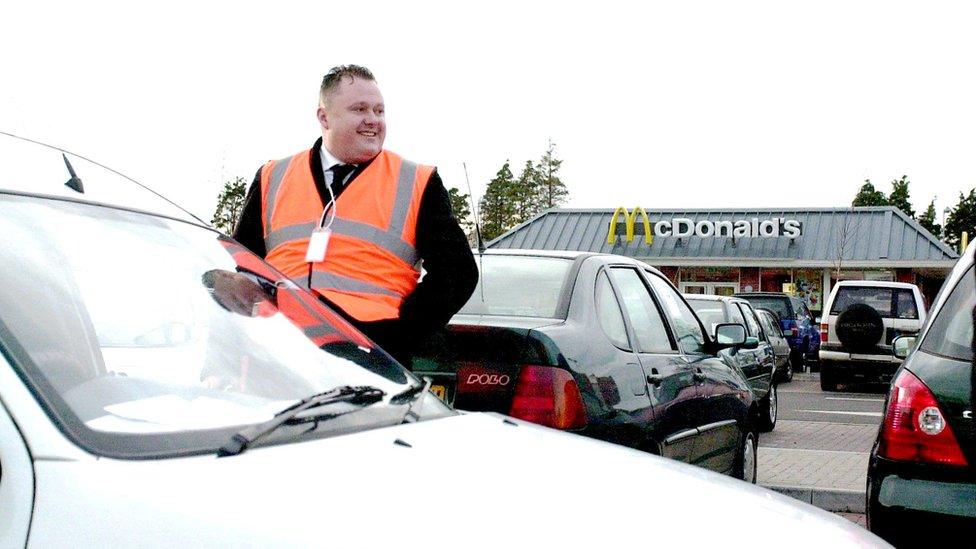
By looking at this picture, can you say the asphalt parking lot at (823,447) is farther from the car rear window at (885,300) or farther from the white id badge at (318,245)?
the white id badge at (318,245)

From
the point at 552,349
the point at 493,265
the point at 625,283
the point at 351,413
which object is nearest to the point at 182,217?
the point at 351,413

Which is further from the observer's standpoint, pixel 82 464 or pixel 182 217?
pixel 182 217

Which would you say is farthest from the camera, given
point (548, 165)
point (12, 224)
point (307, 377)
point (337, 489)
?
point (548, 165)

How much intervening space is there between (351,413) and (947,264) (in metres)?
45.5

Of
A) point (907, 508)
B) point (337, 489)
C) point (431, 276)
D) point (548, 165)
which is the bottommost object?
point (907, 508)

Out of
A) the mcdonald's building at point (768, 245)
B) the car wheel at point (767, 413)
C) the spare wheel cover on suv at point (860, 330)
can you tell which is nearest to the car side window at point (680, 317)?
the spare wheel cover on suv at point (860, 330)

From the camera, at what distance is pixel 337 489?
193 cm

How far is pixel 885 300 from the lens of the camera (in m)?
21.6

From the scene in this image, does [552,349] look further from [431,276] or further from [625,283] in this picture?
[625,283]

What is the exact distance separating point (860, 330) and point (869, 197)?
109428 mm

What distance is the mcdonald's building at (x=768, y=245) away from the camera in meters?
47.1

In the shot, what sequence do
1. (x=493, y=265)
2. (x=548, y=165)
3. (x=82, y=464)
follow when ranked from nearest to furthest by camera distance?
1. (x=82, y=464)
2. (x=493, y=265)
3. (x=548, y=165)

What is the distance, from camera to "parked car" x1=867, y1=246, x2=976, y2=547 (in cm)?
416

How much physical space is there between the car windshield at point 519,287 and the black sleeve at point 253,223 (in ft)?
3.22
